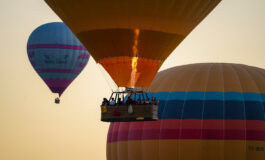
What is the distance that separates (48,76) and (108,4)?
1643 centimetres

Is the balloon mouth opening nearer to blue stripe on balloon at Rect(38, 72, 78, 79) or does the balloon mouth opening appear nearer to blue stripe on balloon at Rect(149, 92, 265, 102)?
blue stripe on balloon at Rect(149, 92, 265, 102)

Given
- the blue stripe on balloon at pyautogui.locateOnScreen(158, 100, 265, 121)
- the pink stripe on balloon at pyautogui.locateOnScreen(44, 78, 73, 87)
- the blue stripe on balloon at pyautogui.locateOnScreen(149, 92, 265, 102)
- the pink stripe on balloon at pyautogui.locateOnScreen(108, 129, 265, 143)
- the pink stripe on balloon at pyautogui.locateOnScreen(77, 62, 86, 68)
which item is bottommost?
the pink stripe on balloon at pyautogui.locateOnScreen(108, 129, 265, 143)

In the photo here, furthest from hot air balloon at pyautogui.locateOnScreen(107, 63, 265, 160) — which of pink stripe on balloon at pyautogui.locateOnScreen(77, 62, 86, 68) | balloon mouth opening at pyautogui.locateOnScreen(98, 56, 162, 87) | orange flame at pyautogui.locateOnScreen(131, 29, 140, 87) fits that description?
pink stripe on balloon at pyautogui.locateOnScreen(77, 62, 86, 68)

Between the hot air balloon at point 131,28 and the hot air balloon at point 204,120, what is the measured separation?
4186mm

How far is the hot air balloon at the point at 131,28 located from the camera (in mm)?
27016

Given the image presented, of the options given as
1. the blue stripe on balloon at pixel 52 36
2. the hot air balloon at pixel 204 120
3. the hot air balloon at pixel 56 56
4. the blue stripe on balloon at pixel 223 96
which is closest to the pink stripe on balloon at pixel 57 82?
the hot air balloon at pixel 56 56

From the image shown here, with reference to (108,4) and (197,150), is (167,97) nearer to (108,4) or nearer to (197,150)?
(197,150)

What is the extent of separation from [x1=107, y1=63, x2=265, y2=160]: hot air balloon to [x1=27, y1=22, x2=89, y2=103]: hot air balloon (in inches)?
393

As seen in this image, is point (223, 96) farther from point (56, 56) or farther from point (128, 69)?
point (56, 56)

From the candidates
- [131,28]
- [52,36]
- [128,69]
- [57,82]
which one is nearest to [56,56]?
[52,36]

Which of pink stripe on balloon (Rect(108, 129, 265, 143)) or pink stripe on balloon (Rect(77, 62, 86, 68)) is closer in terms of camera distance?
pink stripe on balloon (Rect(108, 129, 265, 143))

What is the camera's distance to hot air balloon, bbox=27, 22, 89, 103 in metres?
42.7

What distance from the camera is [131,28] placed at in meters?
27.2

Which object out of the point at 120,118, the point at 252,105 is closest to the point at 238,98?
the point at 252,105
